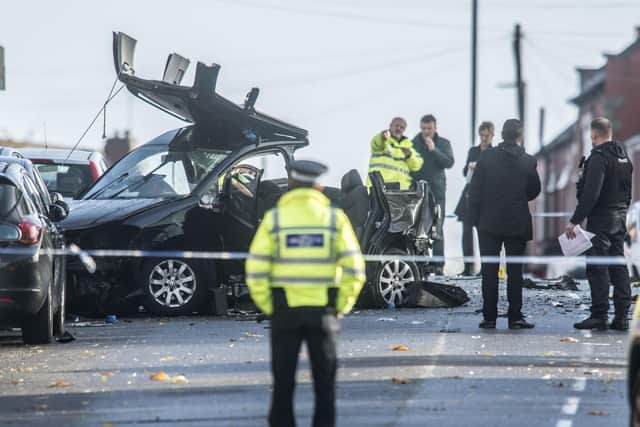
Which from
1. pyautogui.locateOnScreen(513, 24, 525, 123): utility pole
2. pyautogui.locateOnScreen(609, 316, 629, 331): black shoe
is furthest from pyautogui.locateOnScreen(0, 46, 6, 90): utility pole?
pyautogui.locateOnScreen(513, 24, 525, 123): utility pole

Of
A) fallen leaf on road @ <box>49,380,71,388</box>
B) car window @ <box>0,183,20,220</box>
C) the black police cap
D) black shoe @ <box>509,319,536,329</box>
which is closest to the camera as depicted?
the black police cap

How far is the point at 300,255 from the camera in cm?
863

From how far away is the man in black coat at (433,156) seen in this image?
837 inches

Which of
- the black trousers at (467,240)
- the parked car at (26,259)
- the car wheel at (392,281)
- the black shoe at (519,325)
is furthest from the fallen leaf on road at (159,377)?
the black trousers at (467,240)

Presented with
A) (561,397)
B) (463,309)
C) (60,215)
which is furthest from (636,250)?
(561,397)

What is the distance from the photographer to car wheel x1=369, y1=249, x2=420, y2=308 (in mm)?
17594

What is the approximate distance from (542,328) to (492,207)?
1238 mm

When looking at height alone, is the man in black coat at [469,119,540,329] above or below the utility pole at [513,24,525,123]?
below

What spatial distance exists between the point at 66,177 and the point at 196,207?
11.8ft

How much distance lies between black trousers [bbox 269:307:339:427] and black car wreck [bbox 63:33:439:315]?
313 inches

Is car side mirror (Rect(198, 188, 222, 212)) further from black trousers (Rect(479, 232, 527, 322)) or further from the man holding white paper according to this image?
the man holding white paper

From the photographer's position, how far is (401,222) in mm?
17734

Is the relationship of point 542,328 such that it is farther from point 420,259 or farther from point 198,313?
point 198,313

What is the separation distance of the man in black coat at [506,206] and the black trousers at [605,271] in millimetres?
613
